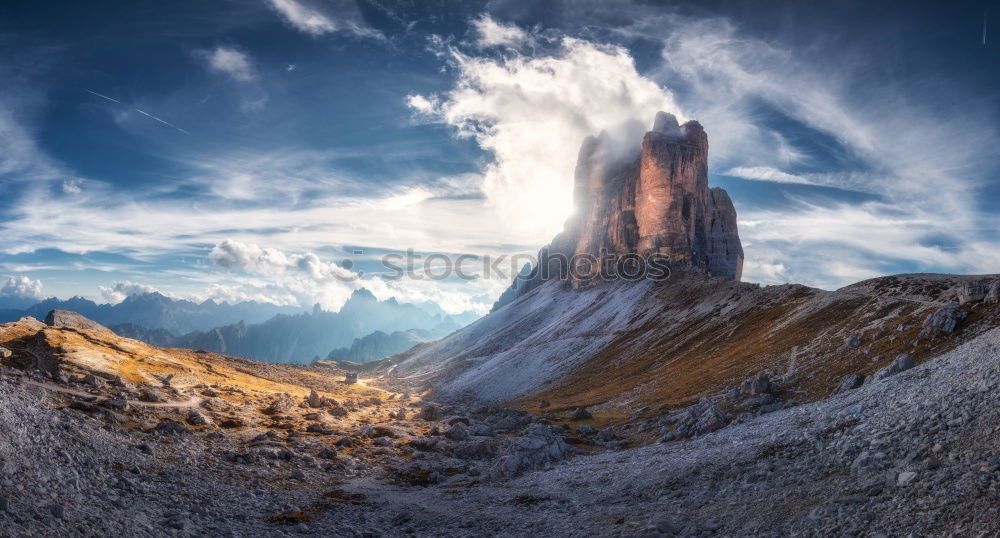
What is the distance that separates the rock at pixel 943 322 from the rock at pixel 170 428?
64.5 metres

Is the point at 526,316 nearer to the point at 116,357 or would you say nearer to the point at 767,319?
the point at 767,319

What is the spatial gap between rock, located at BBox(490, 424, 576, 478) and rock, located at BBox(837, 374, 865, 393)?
2273 centimetres

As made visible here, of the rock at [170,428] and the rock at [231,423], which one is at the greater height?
the rock at [170,428]

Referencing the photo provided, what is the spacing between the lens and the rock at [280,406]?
61.6 meters

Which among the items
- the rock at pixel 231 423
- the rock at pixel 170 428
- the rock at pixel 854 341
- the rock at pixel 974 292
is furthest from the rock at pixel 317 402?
the rock at pixel 974 292

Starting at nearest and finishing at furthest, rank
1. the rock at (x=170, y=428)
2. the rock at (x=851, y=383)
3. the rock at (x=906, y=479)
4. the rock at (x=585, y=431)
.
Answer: the rock at (x=906, y=479) < the rock at (x=170, y=428) < the rock at (x=851, y=383) < the rock at (x=585, y=431)

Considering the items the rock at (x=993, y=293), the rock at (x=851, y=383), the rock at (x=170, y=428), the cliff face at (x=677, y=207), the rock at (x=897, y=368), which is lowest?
the rock at (x=170, y=428)

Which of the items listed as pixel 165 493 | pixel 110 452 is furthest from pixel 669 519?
pixel 110 452

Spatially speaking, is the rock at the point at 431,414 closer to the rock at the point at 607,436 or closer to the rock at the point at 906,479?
the rock at the point at 607,436

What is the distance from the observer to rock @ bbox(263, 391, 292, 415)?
202 feet

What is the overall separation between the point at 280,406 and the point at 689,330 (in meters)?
80.4

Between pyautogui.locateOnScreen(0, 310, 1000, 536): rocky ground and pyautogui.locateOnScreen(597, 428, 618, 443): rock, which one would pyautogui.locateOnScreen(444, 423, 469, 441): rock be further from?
pyautogui.locateOnScreen(597, 428, 618, 443): rock

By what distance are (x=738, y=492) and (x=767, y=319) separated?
71.0 m

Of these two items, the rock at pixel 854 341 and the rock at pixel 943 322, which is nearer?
the rock at pixel 943 322
